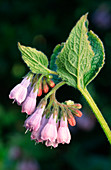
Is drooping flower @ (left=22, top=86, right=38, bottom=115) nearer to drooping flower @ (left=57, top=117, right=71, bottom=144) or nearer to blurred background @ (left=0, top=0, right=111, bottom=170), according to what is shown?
drooping flower @ (left=57, top=117, right=71, bottom=144)

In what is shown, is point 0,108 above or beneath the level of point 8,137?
above

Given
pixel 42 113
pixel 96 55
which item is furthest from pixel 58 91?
pixel 96 55

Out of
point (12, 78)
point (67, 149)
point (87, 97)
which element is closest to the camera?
point (87, 97)

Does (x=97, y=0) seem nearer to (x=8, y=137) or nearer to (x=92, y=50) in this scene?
(x=8, y=137)

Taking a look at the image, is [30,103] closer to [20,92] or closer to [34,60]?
[20,92]

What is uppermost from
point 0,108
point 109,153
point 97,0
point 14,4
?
point 14,4

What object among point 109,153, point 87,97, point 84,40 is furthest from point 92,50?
point 109,153
